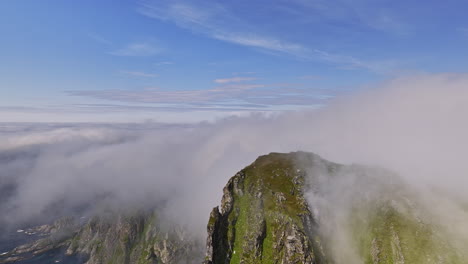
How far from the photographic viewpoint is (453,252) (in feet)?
636

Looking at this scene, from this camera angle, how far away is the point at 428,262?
194750mm

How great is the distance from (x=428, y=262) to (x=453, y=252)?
764 inches
